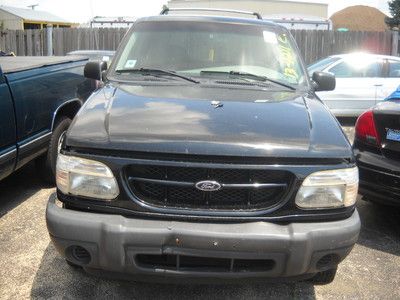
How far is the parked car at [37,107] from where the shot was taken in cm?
418

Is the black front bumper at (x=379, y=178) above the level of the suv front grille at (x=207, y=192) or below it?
below

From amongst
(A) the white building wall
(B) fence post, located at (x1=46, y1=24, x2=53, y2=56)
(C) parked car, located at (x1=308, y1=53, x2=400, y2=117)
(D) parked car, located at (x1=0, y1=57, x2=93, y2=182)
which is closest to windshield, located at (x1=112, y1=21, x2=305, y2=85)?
(D) parked car, located at (x1=0, y1=57, x2=93, y2=182)

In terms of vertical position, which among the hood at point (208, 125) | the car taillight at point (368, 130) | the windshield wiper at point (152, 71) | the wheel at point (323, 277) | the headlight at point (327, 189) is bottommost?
the wheel at point (323, 277)

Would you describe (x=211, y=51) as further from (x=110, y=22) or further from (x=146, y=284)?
(x=110, y=22)

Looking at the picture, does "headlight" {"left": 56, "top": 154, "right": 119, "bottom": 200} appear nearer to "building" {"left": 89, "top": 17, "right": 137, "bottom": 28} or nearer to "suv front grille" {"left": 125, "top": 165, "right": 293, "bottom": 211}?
"suv front grille" {"left": 125, "top": 165, "right": 293, "bottom": 211}

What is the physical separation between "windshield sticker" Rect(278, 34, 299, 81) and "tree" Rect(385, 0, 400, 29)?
39606mm

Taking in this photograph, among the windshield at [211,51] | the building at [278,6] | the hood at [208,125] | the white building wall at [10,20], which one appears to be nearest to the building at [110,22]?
the building at [278,6]

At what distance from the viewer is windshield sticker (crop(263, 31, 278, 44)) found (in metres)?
4.25

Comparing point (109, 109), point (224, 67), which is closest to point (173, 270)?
point (109, 109)

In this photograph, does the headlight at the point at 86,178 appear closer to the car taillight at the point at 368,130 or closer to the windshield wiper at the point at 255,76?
the windshield wiper at the point at 255,76

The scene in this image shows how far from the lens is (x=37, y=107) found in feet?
15.5

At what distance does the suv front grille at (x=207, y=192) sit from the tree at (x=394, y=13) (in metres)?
41.5

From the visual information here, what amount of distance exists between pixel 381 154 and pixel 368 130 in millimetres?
266

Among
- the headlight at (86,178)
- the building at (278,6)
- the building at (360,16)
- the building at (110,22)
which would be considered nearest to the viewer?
the headlight at (86,178)
